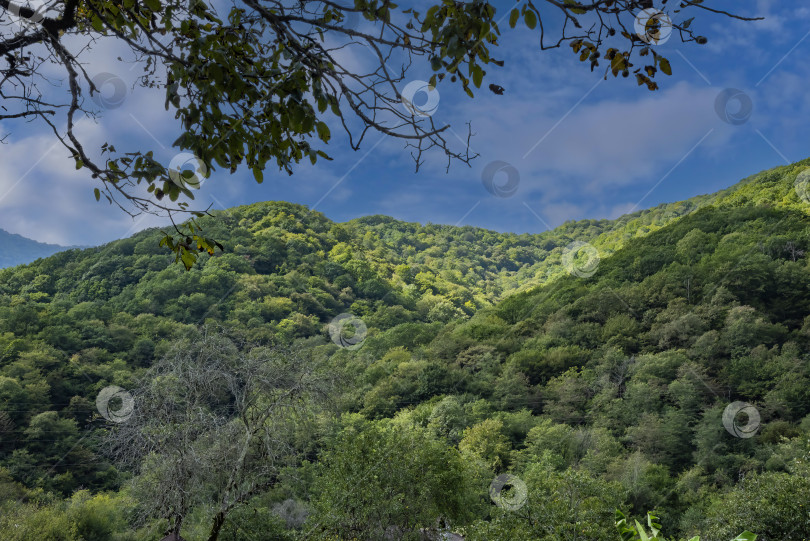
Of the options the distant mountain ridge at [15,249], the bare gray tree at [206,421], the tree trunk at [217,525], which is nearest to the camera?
the tree trunk at [217,525]

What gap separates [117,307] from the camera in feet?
128

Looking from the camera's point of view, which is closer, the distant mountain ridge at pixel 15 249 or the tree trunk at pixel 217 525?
the tree trunk at pixel 217 525

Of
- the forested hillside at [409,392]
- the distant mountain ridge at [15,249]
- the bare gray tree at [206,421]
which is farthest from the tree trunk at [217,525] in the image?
the distant mountain ridge at [15,249]

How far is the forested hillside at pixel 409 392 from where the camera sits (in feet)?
25.9

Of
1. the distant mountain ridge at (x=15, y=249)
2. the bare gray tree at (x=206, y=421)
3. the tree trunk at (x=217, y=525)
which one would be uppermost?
the distant mountain ridge at (x=15, y=249)

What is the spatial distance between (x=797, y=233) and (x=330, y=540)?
35.6 m

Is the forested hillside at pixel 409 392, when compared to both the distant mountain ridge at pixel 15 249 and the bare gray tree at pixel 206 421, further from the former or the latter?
the distant mountain ridge at pixel 15 249

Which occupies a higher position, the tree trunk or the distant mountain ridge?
the distant mountain ridge

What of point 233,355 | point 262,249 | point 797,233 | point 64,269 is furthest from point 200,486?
point 262,249

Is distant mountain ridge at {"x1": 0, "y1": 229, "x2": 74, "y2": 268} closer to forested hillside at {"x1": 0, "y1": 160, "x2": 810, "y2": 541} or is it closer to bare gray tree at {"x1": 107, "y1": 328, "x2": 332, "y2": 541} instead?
forested hillside at {"x1": 0, "y1": 160, "x2": 810, "y2": 541}

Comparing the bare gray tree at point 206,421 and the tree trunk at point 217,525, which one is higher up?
the bare gray tree at point 206,421

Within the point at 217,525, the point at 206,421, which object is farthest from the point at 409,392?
the point at 217,525

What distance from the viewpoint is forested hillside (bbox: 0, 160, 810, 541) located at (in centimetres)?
789

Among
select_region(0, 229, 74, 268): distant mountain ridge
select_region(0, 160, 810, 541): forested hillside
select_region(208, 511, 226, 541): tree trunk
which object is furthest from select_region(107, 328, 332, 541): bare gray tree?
select_region(0, 229, 74, 268): distant mountain ridge
